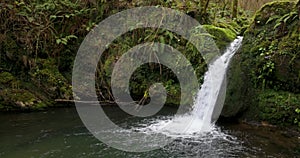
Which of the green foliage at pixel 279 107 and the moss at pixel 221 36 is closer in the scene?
the green foliage at pixel 279 107

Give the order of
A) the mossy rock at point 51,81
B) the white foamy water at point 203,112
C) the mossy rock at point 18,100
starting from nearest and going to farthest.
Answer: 1. the white foamy water at point 203,112
2. the mossy rock at point 18,100
3. the mossy rock at point 51,81

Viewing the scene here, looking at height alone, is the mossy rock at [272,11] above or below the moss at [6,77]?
above

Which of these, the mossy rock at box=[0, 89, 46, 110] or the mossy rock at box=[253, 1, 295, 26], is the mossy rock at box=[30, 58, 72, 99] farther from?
the mossy rock at box=[253, 1, 295, 26]

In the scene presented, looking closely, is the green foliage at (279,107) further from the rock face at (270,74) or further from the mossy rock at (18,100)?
the mossy rock at (18,100)

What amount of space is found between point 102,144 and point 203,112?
2.96 meters

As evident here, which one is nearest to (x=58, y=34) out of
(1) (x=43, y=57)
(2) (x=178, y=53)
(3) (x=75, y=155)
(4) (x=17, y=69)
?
(1) (x=43, y=57)

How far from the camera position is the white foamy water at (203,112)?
6.79 meters

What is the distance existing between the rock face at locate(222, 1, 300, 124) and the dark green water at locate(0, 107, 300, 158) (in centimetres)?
46

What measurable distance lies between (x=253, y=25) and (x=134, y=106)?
4.10 metres

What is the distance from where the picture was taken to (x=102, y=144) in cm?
591

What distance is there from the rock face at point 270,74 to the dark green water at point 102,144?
46 cm

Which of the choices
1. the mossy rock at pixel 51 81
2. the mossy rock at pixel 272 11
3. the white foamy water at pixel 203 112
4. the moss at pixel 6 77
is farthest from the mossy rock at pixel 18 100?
the mossy rock at pixel 272 11

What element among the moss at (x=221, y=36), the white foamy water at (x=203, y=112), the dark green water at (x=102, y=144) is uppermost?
the moss at (x=221, y=36)

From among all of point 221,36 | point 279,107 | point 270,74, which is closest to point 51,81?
point 221,36
